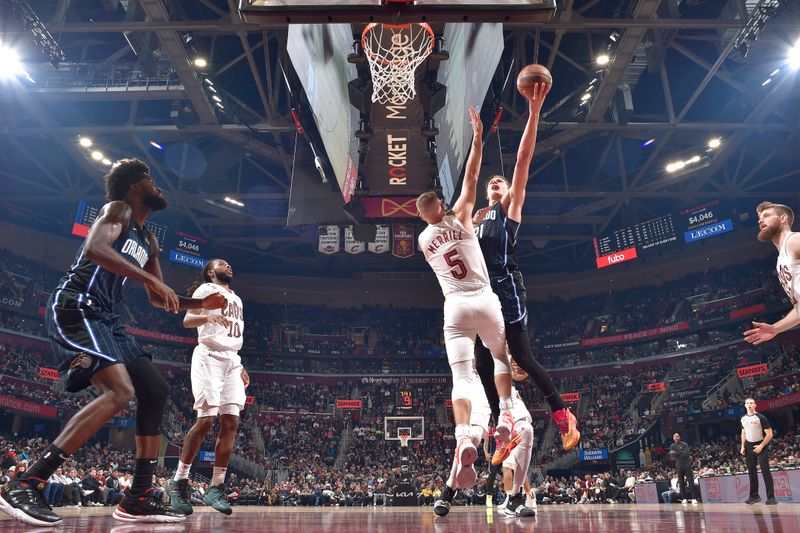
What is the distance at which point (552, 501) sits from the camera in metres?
20.2

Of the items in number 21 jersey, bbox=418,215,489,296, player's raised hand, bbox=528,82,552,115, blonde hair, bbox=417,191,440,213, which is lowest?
number 21 jersey, bbox=418,215,489,296

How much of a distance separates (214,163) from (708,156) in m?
18.7

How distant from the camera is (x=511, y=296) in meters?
5.01

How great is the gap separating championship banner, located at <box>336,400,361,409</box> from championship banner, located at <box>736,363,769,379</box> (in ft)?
59.8

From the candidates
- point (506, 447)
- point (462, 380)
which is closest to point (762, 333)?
point (506, 447)

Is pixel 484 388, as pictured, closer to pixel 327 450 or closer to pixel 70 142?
pixel 70 142

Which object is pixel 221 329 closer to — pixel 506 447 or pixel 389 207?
pixel 506 447

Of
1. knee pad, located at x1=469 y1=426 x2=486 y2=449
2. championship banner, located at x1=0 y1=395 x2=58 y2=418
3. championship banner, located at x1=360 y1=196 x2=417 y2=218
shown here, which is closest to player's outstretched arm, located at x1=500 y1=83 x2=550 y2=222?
knee pad, located at x1=469 y1=426 x2=486 y2=449

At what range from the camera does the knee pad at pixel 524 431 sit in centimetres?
478

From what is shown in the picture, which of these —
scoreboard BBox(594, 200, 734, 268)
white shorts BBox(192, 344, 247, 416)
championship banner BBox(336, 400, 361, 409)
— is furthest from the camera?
championship banner BBox(336, 400, 361, 409)

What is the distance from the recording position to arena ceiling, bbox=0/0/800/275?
1408cm

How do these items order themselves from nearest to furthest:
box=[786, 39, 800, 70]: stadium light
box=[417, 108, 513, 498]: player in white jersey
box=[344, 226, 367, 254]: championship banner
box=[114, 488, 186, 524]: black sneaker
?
1. box=[114, 488, 186, 524]: black sneaker
2. box=[417, 108, 513, 498]: player in white jersey
3. box=[786, 39, 800, 70]: stadium light
4. box=[344, 226, 367, 254]: championship banner

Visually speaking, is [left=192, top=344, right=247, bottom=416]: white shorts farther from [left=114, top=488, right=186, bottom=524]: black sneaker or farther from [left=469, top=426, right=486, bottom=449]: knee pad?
[left=469, top=426, right=486, bottom=449]: knee pad

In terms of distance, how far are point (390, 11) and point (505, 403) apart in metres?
3.23
